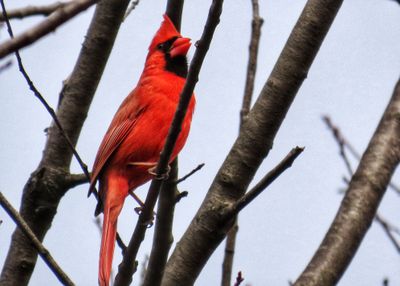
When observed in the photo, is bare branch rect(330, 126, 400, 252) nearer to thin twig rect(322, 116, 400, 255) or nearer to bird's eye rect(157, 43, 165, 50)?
thin twig rect(322, 116, 400, 255)

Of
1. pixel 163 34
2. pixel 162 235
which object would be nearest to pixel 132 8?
pixel 163 34

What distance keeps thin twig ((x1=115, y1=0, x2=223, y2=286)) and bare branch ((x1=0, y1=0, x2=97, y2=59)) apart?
0.78 m

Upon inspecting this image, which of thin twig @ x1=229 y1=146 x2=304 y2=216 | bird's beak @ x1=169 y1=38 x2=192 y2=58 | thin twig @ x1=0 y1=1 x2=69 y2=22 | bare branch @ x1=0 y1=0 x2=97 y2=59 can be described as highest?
bird's beak @ x1=169 y1=38 x2=192 y2=58

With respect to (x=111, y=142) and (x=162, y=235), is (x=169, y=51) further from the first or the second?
(x=162, y=235)

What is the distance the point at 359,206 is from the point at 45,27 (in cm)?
168

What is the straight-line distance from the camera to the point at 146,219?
263 centimetres

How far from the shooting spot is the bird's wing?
4297 millimetres

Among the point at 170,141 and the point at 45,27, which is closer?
the point at 45,27

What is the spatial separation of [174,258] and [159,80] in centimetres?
168

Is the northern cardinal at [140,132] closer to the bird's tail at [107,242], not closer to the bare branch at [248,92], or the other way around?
the bird's tail at [107,242]

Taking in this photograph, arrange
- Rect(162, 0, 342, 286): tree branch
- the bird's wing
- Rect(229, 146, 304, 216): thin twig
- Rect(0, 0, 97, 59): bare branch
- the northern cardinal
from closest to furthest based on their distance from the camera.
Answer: Rect(0, 0, 97, 59): bare branch
Rect(229, 146, 304, 216): thin twig
Rect(162, 0, 342, 286): tree branch
the northern cardinal
the bird's wing

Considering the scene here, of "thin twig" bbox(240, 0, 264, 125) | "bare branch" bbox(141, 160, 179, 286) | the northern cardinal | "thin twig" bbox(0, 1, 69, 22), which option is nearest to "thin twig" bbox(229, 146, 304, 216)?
"bare branch" bbox(141, 160, 179, 286)

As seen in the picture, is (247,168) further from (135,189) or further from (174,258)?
(135,189)

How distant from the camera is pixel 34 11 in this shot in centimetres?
153
